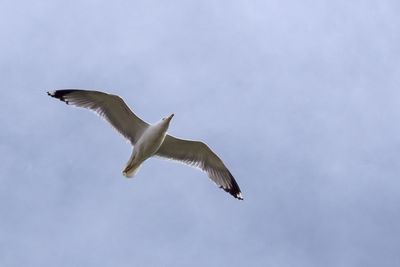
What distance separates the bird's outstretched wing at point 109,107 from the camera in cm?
1410

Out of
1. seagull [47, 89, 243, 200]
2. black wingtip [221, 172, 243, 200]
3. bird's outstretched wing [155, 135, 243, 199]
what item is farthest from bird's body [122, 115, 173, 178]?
black wingtip [221, 172, 243, 200]

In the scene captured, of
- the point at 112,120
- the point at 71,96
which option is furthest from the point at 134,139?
the point at 71,96

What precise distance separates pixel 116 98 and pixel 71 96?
3.14ft

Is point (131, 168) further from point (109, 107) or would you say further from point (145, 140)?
point (109, 107)

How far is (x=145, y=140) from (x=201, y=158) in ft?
5.43

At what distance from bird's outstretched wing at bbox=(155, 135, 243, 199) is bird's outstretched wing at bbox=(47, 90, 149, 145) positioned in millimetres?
697

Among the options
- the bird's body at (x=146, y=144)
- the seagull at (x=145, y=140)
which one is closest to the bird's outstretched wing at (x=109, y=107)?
the seagull at (x=145, y=140)

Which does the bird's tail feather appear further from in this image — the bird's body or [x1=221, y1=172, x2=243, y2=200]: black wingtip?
[x1=221, y1=172, x2=243, y2=200]: black wingtip

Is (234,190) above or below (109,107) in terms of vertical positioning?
above

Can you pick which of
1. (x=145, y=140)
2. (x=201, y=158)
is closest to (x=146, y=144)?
(x=145, y=140)

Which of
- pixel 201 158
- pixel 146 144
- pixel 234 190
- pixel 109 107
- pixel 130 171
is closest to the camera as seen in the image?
pixel 146 144

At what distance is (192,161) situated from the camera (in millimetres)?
15062

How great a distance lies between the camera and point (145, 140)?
13930 mm

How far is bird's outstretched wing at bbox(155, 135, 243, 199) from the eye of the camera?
48.3 feet
